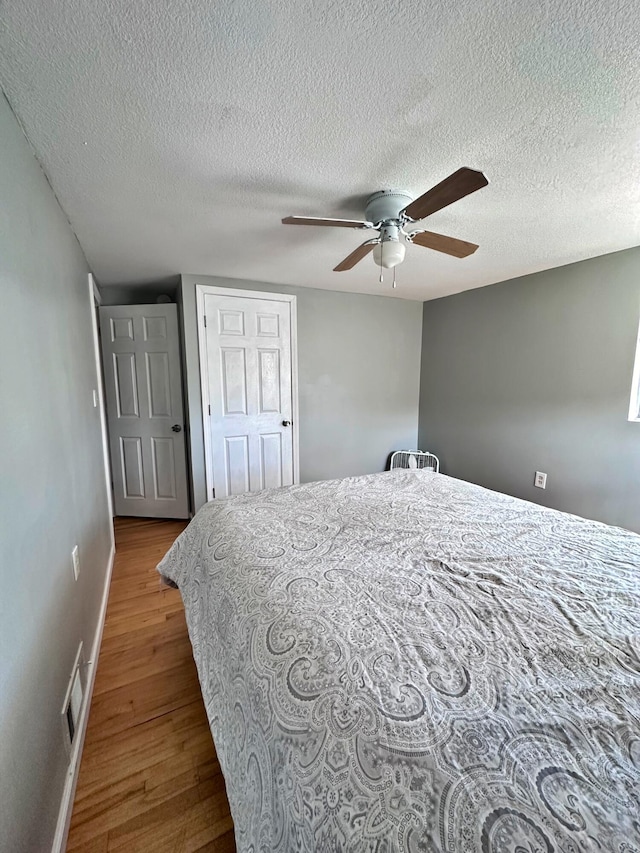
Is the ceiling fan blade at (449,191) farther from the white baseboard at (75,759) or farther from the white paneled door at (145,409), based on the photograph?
the white paneled door at (145,409)

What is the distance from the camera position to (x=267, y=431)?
11.1 feet

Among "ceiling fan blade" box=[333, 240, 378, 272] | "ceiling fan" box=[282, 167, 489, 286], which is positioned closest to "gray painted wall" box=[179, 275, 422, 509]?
"ceiling fan blade" box=[333, 240, 378, 272]

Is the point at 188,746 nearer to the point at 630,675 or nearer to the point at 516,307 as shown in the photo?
the point at 630,675

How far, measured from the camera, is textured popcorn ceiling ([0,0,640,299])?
85 cm

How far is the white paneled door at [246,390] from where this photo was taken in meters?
3.08

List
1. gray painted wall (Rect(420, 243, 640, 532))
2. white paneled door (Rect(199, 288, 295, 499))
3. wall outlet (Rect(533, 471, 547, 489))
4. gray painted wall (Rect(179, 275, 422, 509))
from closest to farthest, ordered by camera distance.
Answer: gray painted wall (Rect(420, 243, 640, 532)), wall outlet (Rect(533, 471, 547, 489)), white paneled door (Rect(199, 288, 295, 499)), gray painted wall (Rect(179, 275, 422, 509))

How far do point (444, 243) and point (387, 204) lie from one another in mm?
342

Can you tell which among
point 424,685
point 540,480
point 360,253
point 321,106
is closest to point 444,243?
point 360,253

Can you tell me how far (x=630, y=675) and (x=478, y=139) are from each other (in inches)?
65.2

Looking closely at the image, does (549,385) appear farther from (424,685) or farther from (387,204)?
(424,685)

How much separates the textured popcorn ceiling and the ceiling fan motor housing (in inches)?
1.6

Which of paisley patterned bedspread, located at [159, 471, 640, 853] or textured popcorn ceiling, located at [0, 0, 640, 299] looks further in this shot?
textured popcorn ceiling, located at [0, 0, 640, 299]

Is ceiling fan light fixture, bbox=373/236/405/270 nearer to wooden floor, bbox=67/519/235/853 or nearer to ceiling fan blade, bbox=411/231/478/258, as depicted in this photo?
ceiling fan blade, bbox=411/231/478/258

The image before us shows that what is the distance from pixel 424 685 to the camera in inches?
27.9
